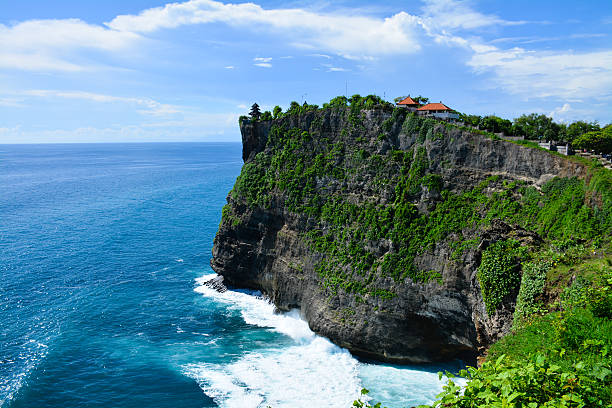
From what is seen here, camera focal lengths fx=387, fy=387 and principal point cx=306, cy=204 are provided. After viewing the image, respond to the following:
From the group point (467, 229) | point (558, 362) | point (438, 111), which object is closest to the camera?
point (558, 362)

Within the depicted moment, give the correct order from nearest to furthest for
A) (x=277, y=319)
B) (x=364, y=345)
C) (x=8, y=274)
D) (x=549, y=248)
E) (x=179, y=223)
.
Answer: (x=549, y=248) < (x=364, y=345) < (x=277, y=319) < (x=8, y=274) < (x=179, y=223)

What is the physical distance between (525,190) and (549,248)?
313 inches

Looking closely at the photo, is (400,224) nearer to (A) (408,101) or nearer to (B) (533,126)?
(A) (408,101)

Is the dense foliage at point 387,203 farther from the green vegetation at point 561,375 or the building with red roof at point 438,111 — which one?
the green vegetation at point 561,375

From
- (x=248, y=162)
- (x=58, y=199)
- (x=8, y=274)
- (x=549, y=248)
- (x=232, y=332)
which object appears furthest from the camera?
(x=58, y=199)

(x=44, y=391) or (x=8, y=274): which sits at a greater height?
(x=8, y=274)

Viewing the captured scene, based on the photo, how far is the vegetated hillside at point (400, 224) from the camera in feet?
119

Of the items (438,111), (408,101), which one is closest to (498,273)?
(438,111)

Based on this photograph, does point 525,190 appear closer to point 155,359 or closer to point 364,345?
point 364,345

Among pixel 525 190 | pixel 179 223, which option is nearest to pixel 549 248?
pixel 525 190

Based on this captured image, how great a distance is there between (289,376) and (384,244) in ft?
62.4

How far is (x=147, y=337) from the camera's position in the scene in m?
49.7

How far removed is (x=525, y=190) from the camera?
132 feet

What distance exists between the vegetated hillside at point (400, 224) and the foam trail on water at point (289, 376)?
2781 millimetres
